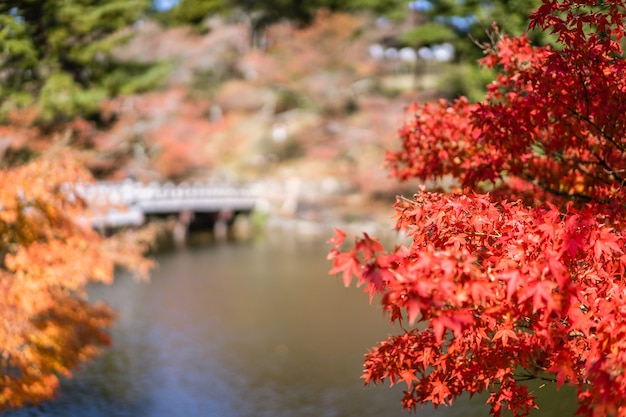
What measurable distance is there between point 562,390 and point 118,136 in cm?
2232

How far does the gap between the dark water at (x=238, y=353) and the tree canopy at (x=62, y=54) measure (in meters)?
5.55

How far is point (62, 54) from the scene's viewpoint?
1549cm

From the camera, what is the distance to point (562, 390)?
7.99 metres

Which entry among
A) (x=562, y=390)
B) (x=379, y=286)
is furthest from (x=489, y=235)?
(x=562, y=390)

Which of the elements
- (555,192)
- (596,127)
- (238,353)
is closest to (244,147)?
(238,353)

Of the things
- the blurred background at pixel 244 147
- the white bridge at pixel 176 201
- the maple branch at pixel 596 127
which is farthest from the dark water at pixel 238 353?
the maple branch at pixel 596 127

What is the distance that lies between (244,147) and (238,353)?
28.2m

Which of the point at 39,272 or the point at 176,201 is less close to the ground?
the point at 39,272

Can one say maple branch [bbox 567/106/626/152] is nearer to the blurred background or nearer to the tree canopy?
the blurred background

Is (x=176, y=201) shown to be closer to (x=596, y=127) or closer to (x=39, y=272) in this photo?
(x=39, y=272)

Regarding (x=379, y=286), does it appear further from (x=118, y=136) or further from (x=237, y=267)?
(x=118, y=136)

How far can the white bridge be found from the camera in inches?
878

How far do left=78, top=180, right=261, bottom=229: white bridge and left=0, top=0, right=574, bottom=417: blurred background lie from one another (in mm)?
1227

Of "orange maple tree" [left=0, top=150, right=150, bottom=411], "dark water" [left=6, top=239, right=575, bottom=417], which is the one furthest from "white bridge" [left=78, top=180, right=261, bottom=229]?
"orange maple tree" [left=0, top=150, right=150, bottom=411]
